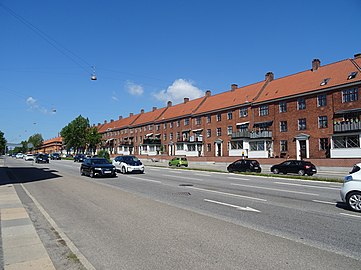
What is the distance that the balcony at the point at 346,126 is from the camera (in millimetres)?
35906

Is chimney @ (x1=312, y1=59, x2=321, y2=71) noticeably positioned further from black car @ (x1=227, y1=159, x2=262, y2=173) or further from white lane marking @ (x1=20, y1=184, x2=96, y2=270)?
white lane marking @ (x1=20, y1=184, x2=96, y2=270)

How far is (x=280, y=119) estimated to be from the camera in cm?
4672

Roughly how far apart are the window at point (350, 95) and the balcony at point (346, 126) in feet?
10.6

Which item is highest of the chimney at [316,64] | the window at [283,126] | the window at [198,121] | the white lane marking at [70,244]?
the chimney at [316,64]

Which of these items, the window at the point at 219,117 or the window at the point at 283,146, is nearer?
the window at the point at 283,146

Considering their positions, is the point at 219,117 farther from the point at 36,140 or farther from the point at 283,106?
the point at 36,140

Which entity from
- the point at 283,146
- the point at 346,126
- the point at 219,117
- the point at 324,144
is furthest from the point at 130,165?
the point at 219,117

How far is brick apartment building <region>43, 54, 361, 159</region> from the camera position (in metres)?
38.5

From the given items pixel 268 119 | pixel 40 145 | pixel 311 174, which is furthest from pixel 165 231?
pixel 40 145

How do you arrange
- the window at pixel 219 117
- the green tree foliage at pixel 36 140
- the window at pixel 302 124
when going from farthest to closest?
1. the green tree foliage at pixel 36 140
2. the window at pixel 219 117
3. the window at pixel 302 124

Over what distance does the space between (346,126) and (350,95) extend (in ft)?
14.0

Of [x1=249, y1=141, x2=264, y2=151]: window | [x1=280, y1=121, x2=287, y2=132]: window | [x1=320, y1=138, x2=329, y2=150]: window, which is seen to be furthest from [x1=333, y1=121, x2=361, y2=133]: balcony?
[x1=249, y1=141, x2=264, y2=151]: window

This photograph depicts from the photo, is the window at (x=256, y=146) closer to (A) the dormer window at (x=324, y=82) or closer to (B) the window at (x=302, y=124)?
(B) the window at (x=302, y=124)

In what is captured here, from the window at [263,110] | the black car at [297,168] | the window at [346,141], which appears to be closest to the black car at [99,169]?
the black car at [297,168]
